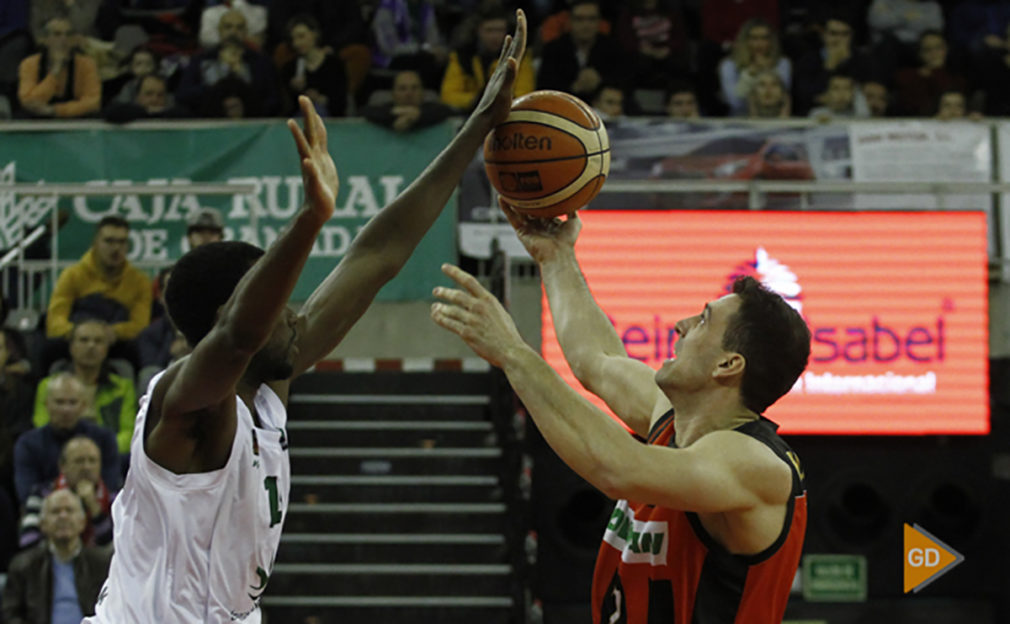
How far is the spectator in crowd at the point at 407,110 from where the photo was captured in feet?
35.5

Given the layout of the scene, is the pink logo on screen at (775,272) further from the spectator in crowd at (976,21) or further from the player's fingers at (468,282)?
the player's fingers at (468,282)

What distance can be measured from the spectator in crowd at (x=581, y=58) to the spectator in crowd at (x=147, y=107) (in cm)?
315

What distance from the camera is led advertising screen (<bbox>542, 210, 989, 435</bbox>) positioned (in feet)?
33.0

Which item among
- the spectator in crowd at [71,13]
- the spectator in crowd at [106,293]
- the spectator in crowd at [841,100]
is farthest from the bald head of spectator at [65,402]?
the spectator in crowd at [841,100]

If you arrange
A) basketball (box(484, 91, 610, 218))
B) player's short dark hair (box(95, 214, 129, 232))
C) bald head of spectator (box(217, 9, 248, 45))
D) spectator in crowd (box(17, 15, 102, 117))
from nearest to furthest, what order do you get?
basketball (box(484, 91, 610, 218)), player's short dark hair (box(95, 214, 129, 232)), spectator in crowd (box(17, 15, 102, 117)), bald head of spectator (box(217, 9, 248, 45))

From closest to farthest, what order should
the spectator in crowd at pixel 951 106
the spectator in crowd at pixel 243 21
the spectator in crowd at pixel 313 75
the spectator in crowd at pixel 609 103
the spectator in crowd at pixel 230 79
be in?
1. the spectator in crowd at pixel 609 103
2. the spectator in crowd at pixel 951 106
3. the spectator in crowd at pixel 230 79
4. the spectator in crowd at pixel 313 75
5. the spectator in crowd at pixel 243 21

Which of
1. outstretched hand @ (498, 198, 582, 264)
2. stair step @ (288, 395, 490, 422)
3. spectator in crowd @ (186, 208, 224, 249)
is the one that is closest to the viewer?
outstretched hand @ (498, 198, 582, 264)

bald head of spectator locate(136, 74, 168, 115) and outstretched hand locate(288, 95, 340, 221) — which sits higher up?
bald head of spectator locate(136, 74, 168, 115)

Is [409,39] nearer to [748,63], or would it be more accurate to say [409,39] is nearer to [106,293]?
[748,63]

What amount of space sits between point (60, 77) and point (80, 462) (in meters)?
4.42

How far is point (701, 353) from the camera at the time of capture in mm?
3812

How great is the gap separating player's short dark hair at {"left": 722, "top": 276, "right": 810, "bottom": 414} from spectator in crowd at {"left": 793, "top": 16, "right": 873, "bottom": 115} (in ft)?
27.4

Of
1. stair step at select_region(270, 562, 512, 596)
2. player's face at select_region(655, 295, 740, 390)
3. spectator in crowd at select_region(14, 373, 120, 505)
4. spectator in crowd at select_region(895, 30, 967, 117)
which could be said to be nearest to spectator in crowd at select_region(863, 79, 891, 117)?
spectator in crowd at select_region(895, 30, 967, 117)

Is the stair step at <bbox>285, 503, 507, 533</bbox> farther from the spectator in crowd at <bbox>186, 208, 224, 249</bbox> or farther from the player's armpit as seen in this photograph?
the player's armpit
